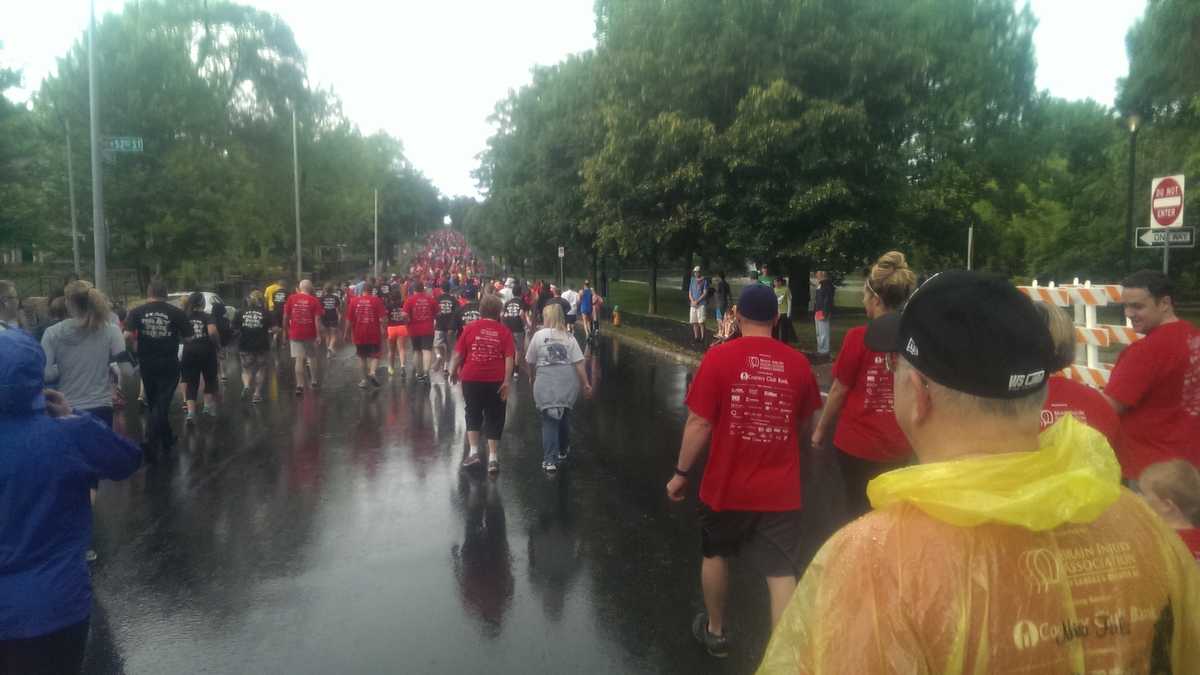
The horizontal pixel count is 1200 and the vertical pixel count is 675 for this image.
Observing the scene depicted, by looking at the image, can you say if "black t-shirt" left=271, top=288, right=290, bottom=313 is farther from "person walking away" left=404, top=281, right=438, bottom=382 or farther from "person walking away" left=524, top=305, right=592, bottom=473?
"person walking away" left=524, top=305, right=592, bottom=473

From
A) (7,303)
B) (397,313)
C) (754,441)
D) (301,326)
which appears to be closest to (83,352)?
(7,303)

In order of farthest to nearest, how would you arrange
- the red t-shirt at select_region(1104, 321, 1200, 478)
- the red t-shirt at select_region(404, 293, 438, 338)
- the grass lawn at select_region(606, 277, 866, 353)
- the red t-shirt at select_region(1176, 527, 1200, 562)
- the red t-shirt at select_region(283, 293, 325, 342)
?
the grass lawn at select_region(606, 277, 866, 353) < the red t-shirt at select_region(404, 293, 438, 338) < the red t-shirt at select_region(283, 293, 325, 342) < the red t-shirt at select_region(1104, 321, 1200, 478) < the red t-shirt at select_region(1176, 527, 1200, 562)

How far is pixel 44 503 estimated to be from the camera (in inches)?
119

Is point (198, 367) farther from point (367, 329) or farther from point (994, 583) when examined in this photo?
point (994, 583)

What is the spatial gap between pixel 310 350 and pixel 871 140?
12.2m

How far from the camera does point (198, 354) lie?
11.4m

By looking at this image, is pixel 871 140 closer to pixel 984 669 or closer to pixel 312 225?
pixel 984 669

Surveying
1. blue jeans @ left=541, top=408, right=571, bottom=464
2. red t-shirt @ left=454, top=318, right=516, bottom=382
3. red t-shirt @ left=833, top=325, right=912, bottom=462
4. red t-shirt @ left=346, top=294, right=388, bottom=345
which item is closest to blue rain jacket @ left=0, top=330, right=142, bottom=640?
red t-shirt @ left=833, top=325, right=912, bottom=462

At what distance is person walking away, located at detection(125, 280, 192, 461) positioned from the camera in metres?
9.16

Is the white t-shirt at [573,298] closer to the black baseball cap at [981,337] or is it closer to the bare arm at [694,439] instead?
the bare arm at [694,439]

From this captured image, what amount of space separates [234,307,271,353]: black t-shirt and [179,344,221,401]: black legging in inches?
66.3

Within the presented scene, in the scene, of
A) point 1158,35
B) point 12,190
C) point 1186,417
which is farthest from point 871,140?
point 12,190

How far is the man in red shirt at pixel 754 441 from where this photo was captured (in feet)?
14.1

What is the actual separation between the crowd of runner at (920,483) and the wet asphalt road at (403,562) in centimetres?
77
